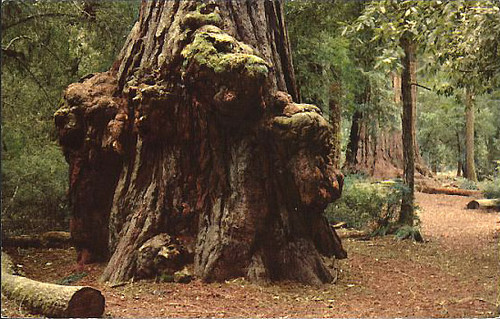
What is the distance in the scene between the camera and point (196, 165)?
23.2 ft

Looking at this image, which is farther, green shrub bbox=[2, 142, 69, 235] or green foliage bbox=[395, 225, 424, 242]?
green foliage bbox=[395, 225, 424, 242]

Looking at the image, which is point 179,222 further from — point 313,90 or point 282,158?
point 313,90

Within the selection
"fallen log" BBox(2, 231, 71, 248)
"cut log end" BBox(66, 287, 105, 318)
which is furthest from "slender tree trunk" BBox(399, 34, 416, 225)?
"cut log end" BBox(66, 287, 105, 318)

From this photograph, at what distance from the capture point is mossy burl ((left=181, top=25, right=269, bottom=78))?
6043 millimetres

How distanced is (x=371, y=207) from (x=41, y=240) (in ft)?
24.5

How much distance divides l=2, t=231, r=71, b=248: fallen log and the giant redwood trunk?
104 inches

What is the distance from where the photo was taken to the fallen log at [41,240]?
9.49 m

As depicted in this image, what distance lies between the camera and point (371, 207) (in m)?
11.7

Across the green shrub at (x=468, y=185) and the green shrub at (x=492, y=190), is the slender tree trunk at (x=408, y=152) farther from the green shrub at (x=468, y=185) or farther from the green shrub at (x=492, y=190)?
the green shrub at (x=468, y=185)

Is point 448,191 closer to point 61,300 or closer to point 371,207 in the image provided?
point 371,207

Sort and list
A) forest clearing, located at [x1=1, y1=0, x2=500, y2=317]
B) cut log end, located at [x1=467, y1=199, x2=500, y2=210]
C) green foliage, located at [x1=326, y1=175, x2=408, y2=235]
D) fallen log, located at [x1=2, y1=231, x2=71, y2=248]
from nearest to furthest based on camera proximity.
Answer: forest clearing, located at [x1=1, y1=0, x2=500, y2=317] < fallen log, located at [x1=2, y1=231, x2=71, y2=248] < green foliage, located at [x1=326, y1=175, x2=408, y2=235] < cut log end, located at [x1=467, y1=199, x2=500, y2=210]

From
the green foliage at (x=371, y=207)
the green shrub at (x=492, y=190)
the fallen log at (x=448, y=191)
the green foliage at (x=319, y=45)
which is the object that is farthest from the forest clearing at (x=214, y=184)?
the fallen log at (x=448, y=191)

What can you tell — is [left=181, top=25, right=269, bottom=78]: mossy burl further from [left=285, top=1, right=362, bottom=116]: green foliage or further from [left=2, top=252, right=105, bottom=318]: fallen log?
[left=285, top=1, right=362, bottom=116]: green foliage

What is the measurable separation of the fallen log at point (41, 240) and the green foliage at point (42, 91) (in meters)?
0.77
